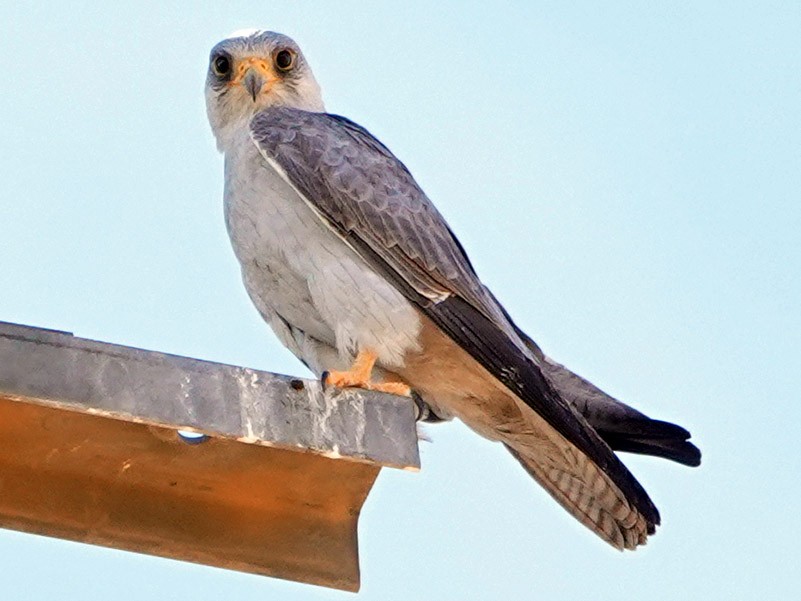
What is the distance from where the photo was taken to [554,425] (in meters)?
5.80

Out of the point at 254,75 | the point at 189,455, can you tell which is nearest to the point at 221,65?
the point at 254,75

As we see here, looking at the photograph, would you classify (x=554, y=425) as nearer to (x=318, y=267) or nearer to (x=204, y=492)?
(x=318, y=267)

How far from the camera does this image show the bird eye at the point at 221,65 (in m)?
7.69

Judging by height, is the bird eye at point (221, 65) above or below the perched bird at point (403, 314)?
above

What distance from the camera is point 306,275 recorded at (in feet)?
20.2

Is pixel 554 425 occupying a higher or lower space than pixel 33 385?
higher

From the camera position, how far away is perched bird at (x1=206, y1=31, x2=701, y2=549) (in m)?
5.99

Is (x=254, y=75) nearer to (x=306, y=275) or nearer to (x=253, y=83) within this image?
(x=253, y=83)

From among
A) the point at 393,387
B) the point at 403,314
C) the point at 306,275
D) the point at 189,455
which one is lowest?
the point at 189,455

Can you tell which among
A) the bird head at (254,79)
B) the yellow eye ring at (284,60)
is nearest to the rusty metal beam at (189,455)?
the bird head at (254,79)

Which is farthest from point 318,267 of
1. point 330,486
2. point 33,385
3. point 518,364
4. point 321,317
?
point 33,385

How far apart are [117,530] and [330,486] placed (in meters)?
0.53

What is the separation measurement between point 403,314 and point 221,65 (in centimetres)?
223

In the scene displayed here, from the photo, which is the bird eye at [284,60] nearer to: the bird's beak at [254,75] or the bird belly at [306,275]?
the bird's beak at [254,75]
